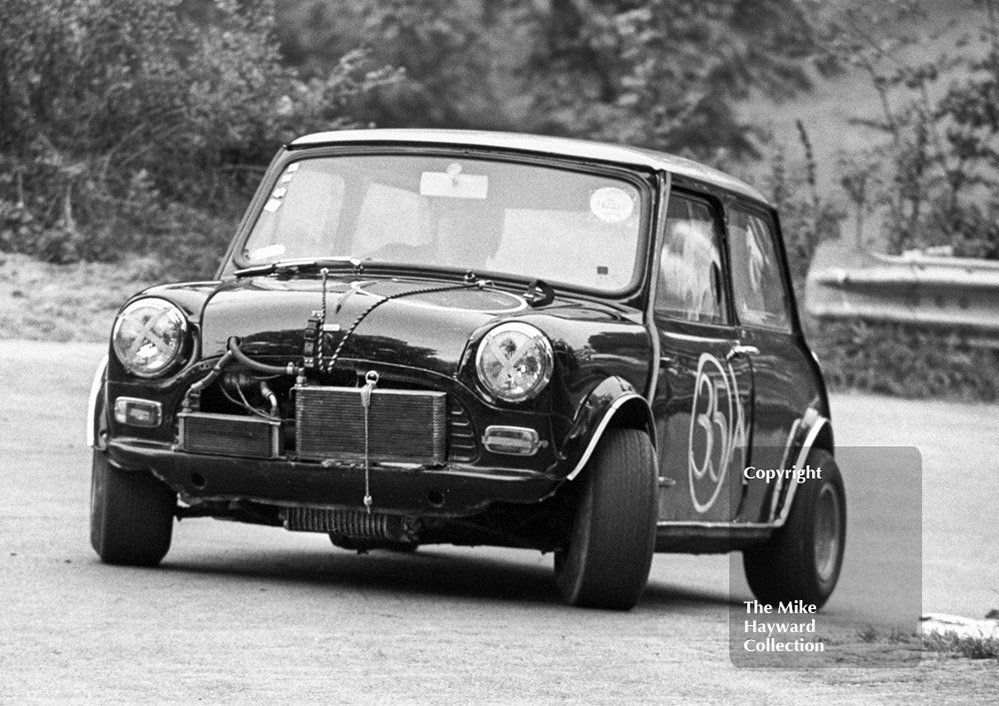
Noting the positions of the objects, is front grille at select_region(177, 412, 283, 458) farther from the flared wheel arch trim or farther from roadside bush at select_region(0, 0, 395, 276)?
roadside bush at select_region(0, 0, 395, 276)

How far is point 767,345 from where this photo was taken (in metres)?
9.38

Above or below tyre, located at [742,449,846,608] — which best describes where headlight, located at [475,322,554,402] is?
above

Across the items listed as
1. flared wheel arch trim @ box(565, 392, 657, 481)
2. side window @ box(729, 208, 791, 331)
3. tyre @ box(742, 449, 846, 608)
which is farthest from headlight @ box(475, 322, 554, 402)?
tyre @ box(742, 449, 846, 608)

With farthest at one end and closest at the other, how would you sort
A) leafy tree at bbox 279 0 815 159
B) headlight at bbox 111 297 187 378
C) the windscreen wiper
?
leafy tree at bbox 279 0 815 159
the windscreen wiper
headlight at bbox 111 297 187 378

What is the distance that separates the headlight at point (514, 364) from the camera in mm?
7148

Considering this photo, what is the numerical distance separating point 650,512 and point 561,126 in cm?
1549

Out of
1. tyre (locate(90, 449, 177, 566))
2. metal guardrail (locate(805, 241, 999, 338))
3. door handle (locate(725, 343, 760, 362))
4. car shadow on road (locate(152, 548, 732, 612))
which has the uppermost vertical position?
metal guardrail (locate(805, 241, 999, 338))

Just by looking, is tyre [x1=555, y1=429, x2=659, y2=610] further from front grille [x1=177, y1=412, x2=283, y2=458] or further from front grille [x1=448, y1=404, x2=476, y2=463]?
front grille [x1=177, y1=412, x2=283, y2=458]

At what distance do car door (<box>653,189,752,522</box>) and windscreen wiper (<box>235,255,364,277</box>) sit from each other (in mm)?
1099

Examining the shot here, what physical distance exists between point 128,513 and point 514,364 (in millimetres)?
1507

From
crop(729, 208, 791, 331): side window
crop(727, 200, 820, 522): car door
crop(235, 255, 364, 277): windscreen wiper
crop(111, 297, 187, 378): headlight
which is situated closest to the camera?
crop(111, 297, 187, 378): headlight

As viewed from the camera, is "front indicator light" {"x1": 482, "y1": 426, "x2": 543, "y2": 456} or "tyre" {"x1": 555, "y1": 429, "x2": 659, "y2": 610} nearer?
"front indicator light" {"x1": 482, "y1": 426, "x2": 543, "y2": 456}

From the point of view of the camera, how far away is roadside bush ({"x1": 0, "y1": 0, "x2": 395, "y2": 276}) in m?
13.9

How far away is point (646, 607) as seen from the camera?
26.4 feet
